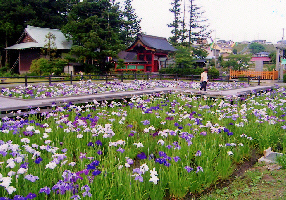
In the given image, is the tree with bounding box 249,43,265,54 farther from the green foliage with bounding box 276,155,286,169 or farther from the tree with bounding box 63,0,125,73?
the green foliage with bounding box 276,155,286,169

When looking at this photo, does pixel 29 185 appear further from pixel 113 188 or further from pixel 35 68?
pixel 35 68

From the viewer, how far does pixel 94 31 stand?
2778 cm

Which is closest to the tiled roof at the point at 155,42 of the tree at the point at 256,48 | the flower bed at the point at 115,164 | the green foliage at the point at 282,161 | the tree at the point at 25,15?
the tree at the point at 25,15

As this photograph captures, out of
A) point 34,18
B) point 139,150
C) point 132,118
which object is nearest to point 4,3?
point 34,18

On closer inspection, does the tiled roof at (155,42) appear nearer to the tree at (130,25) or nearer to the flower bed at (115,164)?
the tree at (130,25)

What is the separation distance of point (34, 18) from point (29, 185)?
3804cm

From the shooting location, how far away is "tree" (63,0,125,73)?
26391 millimetres

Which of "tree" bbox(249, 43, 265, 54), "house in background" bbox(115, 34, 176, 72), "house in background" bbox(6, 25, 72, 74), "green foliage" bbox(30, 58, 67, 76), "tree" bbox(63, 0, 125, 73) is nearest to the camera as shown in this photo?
"green foliage" bbox(30, 58, 67, 76)

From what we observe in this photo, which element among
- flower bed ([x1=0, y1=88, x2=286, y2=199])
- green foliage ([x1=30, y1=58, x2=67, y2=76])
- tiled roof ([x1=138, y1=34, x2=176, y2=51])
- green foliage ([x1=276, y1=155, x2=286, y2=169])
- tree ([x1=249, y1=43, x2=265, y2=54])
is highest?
tree ([x1=249, y1=43, x2=265, y2=54])

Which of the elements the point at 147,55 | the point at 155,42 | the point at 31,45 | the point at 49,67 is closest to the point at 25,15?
the point at 31,45

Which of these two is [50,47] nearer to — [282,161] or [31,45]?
[31,45]

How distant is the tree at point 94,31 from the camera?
26.4m

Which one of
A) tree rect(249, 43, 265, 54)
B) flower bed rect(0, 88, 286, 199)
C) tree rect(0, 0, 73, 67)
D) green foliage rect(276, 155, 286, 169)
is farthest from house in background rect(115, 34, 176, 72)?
tree rect(249, 43, 265, 54)

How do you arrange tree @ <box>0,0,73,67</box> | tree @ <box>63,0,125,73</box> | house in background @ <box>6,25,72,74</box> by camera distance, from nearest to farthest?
tree @ <box>63,0,125,73</box>, house in background @ <box>6,25,72,74</box>, tree @ <box>0,0,73,67</box>
